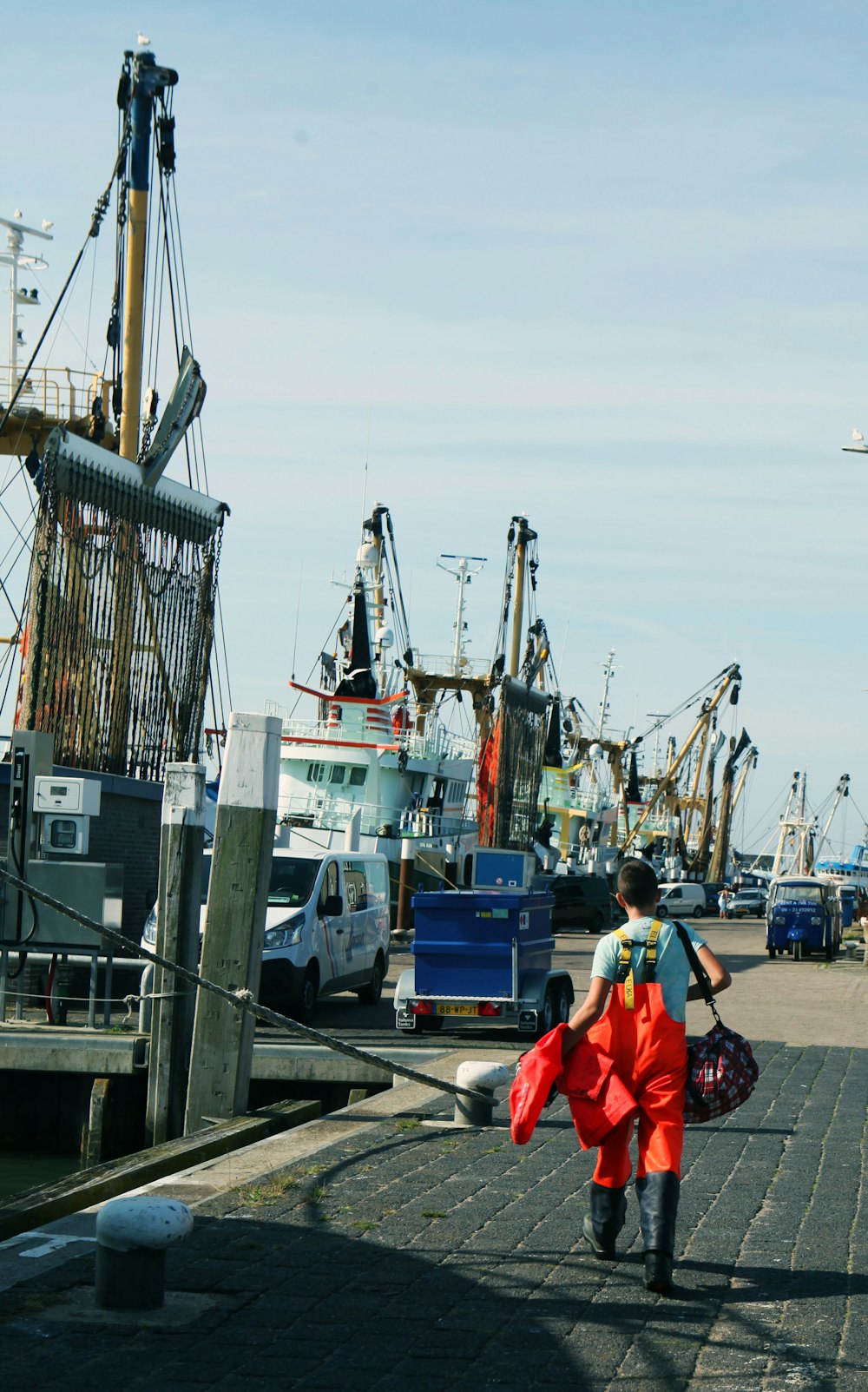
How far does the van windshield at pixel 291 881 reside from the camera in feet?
60.6

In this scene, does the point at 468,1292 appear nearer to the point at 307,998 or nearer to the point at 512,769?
the point at 307,998

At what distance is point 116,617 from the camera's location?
80.8 feet

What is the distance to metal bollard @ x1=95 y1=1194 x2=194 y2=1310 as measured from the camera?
5.91m

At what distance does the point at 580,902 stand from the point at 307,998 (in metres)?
29.9

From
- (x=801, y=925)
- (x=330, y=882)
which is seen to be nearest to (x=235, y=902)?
(x=330, y=882)

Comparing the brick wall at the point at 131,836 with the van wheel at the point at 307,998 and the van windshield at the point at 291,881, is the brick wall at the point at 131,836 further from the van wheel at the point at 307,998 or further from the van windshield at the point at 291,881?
the van wheel at the point at 307,998

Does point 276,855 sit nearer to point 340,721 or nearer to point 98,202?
point 98,202

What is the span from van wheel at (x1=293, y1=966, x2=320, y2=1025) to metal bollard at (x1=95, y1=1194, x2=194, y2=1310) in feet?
38.1

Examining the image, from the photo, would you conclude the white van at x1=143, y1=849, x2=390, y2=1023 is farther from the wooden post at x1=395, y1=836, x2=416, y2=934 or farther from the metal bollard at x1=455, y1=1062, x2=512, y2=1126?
the wooden post at x1=395, y1=836, x2=416, y2=934

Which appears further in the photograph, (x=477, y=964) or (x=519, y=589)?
(x=519, y=589)

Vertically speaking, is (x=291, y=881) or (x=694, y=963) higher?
(x=694, y=963)

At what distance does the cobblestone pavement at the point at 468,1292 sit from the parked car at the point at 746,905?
210 ft

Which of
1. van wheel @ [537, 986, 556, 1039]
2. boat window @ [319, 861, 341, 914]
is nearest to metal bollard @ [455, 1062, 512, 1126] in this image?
van wheel @ [537, 986, 556, 1039]

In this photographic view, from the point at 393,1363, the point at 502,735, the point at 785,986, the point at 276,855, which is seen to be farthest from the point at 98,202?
the point at 502,735
